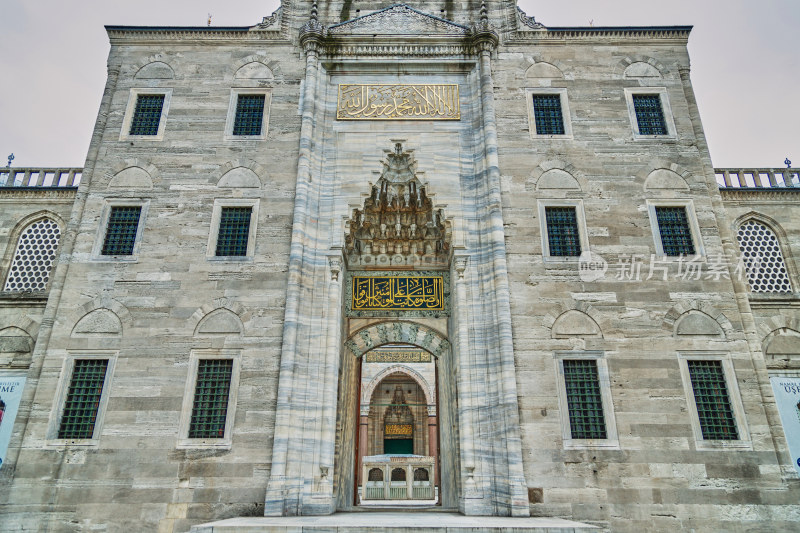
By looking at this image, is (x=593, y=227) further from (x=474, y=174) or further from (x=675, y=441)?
(x=675, y=441)

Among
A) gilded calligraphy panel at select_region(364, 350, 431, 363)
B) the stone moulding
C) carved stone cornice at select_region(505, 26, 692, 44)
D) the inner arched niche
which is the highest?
carved stone cornice at select_region(505, 26, 692, 44)

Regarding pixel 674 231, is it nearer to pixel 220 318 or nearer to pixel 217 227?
pixel 220 318

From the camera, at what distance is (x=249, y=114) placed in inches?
460

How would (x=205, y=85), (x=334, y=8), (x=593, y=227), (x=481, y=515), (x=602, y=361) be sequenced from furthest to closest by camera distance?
(x=334, y=8) → (x=205, y=85) → (x=593, y=227) → (x=602, y=361) → (x=481, y=515)

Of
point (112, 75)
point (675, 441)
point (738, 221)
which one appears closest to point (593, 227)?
point (675, 441)

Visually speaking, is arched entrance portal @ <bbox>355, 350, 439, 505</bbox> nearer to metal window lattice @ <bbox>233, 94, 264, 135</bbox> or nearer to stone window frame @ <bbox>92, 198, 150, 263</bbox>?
metal window lattice @ <bbox>233, 94, 264, 135</bbox>

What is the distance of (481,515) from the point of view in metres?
8.67

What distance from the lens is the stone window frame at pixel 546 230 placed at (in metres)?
10.4

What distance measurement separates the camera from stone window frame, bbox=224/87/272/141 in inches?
446

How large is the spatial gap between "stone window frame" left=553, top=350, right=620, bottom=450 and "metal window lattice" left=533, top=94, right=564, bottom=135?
5035 mm

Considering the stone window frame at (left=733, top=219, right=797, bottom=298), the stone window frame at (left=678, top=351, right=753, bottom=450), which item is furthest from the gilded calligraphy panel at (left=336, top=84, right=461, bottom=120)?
the stone window frame at (left=733, top=219, right=797, bottom=298)

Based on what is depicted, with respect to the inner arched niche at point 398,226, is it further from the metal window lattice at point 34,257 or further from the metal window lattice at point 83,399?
the metal window lattice at point 34,257

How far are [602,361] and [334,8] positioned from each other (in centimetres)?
1041

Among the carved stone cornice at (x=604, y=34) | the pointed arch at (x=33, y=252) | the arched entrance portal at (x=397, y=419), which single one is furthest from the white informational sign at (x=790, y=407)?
the pointed arch at (x=33, y=252)
